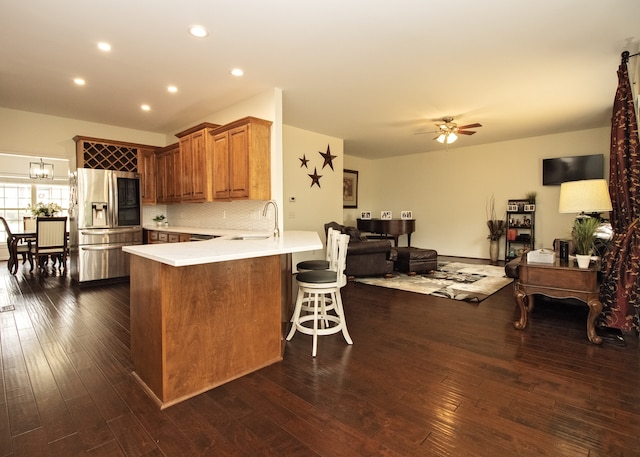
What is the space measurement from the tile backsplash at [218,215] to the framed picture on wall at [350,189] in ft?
13.1

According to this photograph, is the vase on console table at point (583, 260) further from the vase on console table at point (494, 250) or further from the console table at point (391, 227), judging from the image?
the console table at point (391, 227)

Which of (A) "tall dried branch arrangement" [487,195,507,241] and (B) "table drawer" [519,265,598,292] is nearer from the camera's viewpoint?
(B) "table drawer" [519,265,598,292]

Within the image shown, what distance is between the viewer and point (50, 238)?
5.98m

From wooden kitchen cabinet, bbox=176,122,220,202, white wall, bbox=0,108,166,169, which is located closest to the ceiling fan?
wooden kitchen cabinet, bbox=176,122,220,202

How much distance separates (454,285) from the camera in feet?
16.4

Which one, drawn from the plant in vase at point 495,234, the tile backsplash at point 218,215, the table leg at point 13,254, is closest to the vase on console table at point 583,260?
the tile backsplash at point 218,215

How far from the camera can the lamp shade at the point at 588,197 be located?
9.71 ft

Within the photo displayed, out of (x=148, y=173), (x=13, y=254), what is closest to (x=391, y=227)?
(x=148, y=173)

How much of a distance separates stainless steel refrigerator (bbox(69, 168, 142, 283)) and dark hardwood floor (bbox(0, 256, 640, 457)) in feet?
6.46

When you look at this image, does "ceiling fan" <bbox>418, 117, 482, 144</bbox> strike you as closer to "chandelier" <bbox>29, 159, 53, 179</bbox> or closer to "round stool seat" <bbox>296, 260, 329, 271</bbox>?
"round stool seat" <bbox>296, 260, 329, 271</bbox>

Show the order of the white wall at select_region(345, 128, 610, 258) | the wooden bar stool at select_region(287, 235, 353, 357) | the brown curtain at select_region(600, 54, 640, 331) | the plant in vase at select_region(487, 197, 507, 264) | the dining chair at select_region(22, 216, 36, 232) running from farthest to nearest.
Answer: the dining chair at select_region(22, 216, 36, 232), the plant in vase at select_region(487, 197, 507, 264), the white wall at select_region(345, 128, 610, 258), the brown curtain at select_region(600, 54, 640, 331), the wooden bar stool at select_region(287, 235, 353, 357)

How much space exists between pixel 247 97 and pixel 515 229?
615cm

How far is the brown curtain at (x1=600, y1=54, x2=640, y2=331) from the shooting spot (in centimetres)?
283

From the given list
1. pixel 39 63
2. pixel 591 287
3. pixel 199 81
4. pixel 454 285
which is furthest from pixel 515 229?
pixel 39 63
